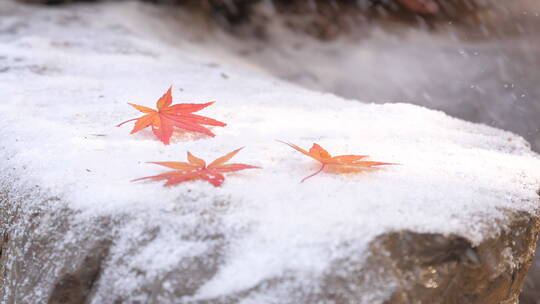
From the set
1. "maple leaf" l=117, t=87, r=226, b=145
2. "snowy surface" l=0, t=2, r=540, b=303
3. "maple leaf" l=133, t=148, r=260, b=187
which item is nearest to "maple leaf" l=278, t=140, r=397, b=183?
"snowy surface" l=0, t=2, r=540, b=303

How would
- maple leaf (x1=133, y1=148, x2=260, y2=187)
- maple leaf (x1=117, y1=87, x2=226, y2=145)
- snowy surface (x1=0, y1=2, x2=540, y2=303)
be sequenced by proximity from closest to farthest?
snowy surface (x1=0, y1=2, x2=540, y2=303), maple leaf (x1=133, y1=148, x2=260, y2=187), maple leaf (x1=117, y1=87, x2=226, y2=145)

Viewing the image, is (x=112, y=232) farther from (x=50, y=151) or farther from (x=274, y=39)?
(x=274, y=39)

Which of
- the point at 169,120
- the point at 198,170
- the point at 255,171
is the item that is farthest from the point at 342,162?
the point at 169,120

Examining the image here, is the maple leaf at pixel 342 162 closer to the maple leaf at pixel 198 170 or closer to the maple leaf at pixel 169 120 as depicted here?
the maple leaf at pixel 198 170

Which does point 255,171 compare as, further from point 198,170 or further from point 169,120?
point 169,120

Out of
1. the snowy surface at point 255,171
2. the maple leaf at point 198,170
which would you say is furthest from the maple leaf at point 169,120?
the maple leaf at point 198,170

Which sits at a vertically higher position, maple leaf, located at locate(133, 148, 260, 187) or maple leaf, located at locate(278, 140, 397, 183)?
maple leaf, located at locate(278, 140, 397, 183)

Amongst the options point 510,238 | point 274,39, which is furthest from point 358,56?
point 510,238

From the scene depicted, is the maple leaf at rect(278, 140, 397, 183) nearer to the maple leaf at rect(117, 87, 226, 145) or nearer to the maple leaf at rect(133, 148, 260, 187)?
the maple leaf at rect(133, 148, 260, 187)
